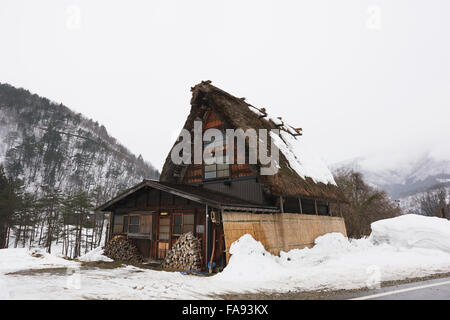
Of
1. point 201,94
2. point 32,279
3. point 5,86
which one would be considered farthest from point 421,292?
point 5,86

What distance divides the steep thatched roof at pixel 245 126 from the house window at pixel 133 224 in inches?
126

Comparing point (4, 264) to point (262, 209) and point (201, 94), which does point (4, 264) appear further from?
point (201, 94)

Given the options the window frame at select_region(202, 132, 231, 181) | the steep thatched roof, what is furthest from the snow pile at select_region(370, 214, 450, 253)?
the window frame at select_region(202, 132, 231, 181)

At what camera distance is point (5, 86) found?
129000 mm

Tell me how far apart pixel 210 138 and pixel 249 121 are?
251cm

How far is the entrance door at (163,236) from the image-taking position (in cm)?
1294

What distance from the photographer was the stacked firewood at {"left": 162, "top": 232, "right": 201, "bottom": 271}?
10914mm

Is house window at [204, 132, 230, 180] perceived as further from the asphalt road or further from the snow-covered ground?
the asphalt road

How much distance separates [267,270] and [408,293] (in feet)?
14.8

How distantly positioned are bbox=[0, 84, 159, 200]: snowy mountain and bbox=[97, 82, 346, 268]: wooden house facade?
7262 centimetres

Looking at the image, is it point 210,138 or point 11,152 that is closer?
point 210,138

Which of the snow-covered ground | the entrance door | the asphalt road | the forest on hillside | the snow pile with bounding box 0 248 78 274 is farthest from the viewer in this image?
the forest on hillside

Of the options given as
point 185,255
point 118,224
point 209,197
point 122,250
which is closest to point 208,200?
point 209,197

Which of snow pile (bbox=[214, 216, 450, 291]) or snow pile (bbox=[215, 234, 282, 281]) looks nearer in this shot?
snow pile (bbox=[214, 216, 450, 291])
